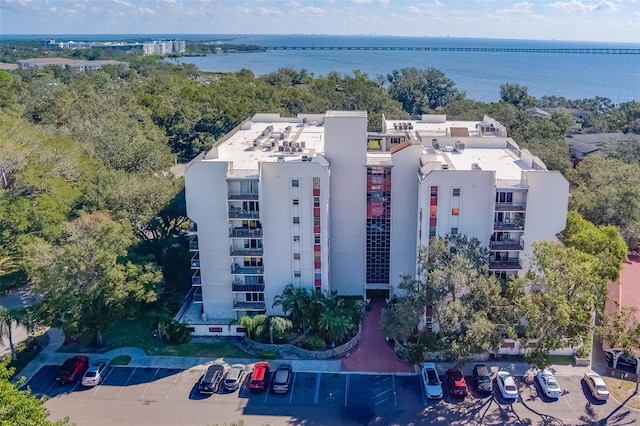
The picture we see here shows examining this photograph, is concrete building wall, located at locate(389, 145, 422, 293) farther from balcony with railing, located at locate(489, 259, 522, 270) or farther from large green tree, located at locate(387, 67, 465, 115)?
large green tree, located at locate(387, 67, 465, 115)

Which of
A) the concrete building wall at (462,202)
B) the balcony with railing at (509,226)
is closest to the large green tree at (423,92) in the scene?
the balcony with railing at (509,226)

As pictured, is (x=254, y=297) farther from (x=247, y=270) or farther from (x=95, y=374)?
(x=95, y=374)

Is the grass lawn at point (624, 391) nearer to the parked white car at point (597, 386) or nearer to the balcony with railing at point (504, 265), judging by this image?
the parked white car at point (597, 386)

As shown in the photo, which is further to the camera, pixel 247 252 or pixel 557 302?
pixel 247 252

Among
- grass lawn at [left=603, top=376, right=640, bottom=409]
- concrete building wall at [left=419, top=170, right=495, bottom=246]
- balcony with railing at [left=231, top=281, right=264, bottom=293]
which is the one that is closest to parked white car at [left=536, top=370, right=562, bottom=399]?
grass lawn at [left=603, top=376, right=640, bottom=409]

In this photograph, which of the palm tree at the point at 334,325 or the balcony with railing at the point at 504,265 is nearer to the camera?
the palm tree at the point at 334,325

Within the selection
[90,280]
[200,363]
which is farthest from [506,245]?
[90,280]

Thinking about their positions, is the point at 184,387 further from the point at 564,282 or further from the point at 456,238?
the point at 564,282
